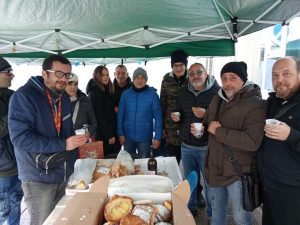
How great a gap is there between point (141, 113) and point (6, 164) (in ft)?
5.33

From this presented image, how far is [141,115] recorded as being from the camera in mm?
3373

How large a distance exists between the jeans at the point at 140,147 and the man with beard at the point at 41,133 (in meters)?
1.42

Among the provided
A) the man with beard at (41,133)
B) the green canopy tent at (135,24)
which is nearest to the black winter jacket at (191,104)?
the green canopy tent at (135,24)

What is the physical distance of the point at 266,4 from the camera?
8.29ft

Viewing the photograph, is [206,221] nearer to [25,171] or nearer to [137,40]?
[25,171]

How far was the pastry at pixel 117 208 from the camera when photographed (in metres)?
1.00

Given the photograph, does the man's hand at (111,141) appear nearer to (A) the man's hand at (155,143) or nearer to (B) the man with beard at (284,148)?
(A) the man's hand at (155,143)

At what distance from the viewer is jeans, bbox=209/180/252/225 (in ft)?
7.02

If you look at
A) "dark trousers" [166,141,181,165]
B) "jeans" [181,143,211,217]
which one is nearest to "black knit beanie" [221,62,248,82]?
"jeans" [181,143,211,217]

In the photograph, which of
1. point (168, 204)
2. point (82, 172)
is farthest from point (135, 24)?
point (168, 204)

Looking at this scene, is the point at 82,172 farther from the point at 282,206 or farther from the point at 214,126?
the point at 282,206

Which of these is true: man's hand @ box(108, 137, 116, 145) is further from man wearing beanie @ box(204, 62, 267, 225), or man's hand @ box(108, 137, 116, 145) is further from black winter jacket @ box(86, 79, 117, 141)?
man wearing beanie @ box(204, 62, 267, 225)

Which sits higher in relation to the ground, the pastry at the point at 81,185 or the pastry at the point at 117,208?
the pastry at the point at 117,208

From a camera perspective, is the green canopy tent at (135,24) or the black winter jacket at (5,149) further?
the green canopy tent at (135,24)
